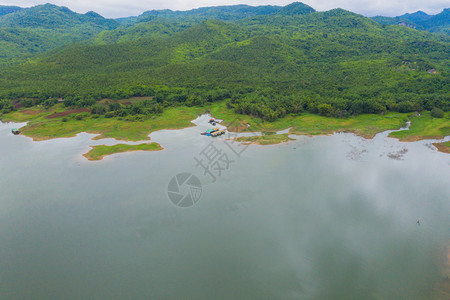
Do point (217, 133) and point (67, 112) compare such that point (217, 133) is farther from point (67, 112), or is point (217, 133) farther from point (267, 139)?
point (67, 112)

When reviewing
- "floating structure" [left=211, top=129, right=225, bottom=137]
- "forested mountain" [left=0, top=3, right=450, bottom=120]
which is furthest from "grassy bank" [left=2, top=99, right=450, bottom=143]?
"forested mountain" [left=0, top=3, right=450, bottom=120]

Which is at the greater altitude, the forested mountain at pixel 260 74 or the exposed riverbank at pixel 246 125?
the forested mountain at pixel 260 74

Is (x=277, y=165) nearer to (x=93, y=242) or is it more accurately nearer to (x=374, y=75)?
(x=93, y=242)

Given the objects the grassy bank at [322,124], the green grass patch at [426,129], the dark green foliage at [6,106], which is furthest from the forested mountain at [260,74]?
the green grass patch at [426,129]

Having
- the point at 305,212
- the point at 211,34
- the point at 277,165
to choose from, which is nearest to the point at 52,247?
the point at 305,212

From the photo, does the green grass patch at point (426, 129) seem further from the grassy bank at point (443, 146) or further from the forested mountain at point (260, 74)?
the forested mountain at point (260, 74)

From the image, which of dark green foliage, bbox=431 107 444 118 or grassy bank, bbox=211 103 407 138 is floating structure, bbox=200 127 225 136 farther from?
dark green foliage, bbox=431 107 444 118
